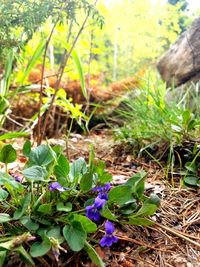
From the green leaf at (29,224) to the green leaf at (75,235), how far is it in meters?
0.07

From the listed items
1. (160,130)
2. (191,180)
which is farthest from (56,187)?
(160,130)

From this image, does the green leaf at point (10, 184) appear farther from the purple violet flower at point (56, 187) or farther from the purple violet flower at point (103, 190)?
the purple violet flower at point (103, 190)

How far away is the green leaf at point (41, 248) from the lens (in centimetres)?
64

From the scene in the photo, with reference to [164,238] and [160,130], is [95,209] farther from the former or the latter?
[160,130]

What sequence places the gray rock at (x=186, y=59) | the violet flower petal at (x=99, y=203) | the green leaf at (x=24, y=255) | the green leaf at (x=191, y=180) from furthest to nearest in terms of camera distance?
1. the gray rock at (x=186, y=59)
2. the green leaf at (x=191, y=180)
3. the violet flower petal at (x=99, y=203)
4. the green leaf at (x=24, y=255)

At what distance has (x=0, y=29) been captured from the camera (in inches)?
39.5

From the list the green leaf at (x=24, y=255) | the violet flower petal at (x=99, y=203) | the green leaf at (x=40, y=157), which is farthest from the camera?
the green leaf at (x=40, y=157)

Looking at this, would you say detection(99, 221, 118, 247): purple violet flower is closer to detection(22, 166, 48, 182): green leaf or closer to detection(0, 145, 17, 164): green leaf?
detection(22, 166, 48, 182): green leaf

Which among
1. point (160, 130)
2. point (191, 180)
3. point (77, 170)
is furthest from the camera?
point (160, 130)

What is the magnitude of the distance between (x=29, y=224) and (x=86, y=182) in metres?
0.17

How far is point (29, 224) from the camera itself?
2.34 feet

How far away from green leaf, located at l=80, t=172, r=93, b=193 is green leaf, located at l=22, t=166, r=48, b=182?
0.32 ft

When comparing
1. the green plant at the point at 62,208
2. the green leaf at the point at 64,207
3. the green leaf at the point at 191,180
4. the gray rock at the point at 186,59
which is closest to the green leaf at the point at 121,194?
the green plant at the point at 62,208

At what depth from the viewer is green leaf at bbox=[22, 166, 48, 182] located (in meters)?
0.75
